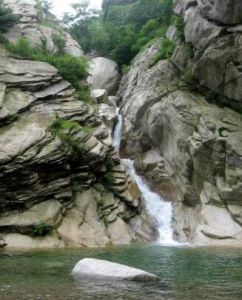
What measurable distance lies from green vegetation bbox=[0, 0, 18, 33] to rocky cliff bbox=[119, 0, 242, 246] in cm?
1194

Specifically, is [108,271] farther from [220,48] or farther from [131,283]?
[220,48]

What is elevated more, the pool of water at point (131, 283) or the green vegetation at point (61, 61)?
the green vegetation at point (61, 61)

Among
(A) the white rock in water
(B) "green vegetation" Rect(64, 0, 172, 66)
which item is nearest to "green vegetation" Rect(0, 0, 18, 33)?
(B) "green vegetation" Rect(64, 0, 172, 66)

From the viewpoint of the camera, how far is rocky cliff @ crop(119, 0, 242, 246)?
2842 cm

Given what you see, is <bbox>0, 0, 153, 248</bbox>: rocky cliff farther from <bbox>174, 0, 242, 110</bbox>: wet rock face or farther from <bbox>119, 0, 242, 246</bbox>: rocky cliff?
<bbox>174, 0, 242, 110</bbox>: wet rock face

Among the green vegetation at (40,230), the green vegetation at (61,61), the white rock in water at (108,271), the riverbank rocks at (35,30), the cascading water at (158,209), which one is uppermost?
the riverbank rocks at (35,30)

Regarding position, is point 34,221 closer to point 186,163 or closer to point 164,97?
point 186,163

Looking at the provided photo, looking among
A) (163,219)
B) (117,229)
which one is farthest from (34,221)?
(163,219)

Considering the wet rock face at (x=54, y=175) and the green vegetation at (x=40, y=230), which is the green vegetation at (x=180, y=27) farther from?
the green vegetation at (x=40, y=230)

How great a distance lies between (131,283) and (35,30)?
112ft

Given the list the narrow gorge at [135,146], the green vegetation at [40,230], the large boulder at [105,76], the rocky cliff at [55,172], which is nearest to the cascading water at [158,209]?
the narrow gorge at [135,146]

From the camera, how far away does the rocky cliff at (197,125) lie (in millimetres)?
28422

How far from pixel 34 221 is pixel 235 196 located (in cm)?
1168

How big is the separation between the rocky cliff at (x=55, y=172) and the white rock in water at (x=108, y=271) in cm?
1104
